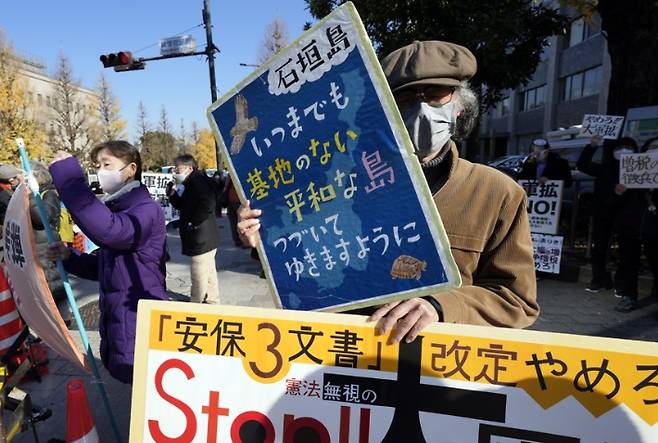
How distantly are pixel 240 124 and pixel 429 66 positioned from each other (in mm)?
663

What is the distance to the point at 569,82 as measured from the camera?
2652cm

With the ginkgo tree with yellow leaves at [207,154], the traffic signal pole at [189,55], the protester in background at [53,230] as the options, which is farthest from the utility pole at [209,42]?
the ginkgo tree with yellow leaves at [207,154]

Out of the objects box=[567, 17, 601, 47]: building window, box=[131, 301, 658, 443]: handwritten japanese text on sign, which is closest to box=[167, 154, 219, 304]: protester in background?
box=[131, 301, 658, 443]: handwritten japanese text on sign

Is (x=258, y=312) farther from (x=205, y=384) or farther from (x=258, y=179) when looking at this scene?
(x=258, y=179)

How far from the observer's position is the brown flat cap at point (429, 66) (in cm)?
133

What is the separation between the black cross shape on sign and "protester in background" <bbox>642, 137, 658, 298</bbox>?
15.6 ft

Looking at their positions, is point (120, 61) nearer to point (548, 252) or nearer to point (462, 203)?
point (548, 252)

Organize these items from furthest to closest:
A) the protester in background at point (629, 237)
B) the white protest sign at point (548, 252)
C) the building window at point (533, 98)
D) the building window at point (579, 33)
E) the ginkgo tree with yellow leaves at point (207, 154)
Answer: the ginkgo tree with yellow leaves at point (207, 154) → the building window at point (533, 98) → the building window at point (579, 33) → the white protest sign at point (548, 252) → the protester in background at point (629, 237)

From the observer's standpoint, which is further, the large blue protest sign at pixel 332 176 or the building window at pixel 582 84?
the building window at pixel 582 84

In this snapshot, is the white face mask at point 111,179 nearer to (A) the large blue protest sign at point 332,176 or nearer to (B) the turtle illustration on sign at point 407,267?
(A) the large blue protest sign at point 332,176

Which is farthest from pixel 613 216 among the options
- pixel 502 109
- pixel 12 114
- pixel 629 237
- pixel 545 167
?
pixel 502 109

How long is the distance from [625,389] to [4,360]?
329cm

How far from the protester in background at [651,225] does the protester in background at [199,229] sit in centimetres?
509

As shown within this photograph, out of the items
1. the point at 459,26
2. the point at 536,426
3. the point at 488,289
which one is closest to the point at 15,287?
the point at 488,289
